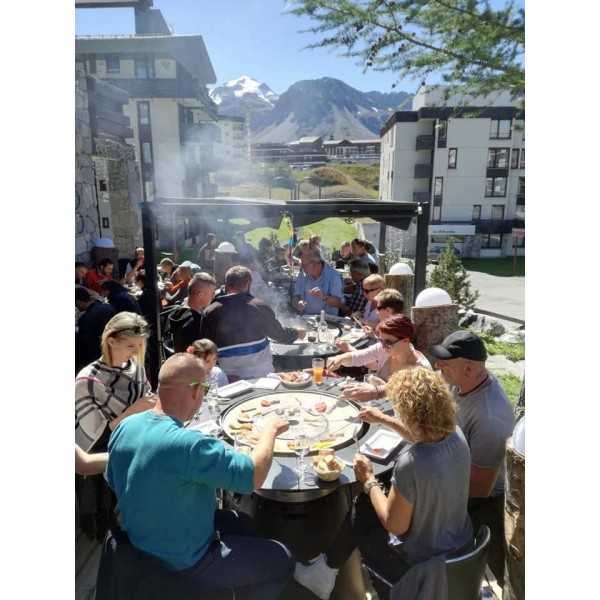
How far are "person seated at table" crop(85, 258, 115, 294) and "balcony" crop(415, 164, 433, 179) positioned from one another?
122ft

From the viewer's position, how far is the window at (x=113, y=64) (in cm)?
3165

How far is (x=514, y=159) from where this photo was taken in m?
38.9

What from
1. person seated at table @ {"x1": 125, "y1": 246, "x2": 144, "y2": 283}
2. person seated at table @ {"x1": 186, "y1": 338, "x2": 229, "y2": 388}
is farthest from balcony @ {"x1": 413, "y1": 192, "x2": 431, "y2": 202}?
person seated at table @ {"x1": 186, "y1": 338, "x2": 229, "y2": 388}

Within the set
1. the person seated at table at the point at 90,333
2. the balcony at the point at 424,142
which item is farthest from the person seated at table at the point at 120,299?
the balcony at the point at 424,142

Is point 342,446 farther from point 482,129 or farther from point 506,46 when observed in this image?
point 482,129

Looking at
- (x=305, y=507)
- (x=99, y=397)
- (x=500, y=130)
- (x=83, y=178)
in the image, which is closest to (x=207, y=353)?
(x=99, y=397)

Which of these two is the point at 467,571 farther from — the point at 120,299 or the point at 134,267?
the point at 134,267

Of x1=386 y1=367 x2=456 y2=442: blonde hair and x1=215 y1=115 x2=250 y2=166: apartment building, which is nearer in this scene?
x1=386 y1=367 x2=456 y2=442: blonde hair

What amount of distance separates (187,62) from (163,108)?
5715 mm

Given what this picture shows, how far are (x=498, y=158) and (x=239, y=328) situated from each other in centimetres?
4129

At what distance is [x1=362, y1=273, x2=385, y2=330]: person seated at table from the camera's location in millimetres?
5324

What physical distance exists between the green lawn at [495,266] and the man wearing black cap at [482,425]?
27.4m

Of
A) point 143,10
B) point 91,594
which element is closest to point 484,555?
point 91,594

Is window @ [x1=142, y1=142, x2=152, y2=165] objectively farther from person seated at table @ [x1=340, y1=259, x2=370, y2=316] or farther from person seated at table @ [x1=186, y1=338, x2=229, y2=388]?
person seated at table @ [x1=186, y1=338, x2=229, y2=388]
